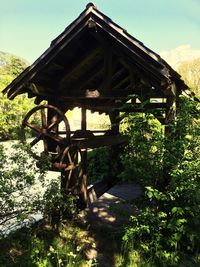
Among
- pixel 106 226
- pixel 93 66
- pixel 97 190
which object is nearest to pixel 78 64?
pixel 93 66

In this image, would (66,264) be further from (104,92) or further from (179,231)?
(104,92)

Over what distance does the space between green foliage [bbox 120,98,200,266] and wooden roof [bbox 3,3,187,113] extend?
89 cm

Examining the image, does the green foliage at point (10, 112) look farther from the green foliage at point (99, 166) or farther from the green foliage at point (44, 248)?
the green foliage at point (44, 248)

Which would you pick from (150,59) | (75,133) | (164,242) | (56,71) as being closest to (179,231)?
(164,242)

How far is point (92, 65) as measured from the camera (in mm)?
8398

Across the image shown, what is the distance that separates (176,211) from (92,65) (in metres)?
4.45

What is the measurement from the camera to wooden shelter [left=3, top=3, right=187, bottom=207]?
6.37m

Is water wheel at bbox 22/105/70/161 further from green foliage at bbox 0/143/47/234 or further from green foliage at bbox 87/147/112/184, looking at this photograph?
green foliage at bbox 87/147/112/184

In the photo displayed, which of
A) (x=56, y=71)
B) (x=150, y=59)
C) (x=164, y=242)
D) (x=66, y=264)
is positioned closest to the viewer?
(x=66, y=264)

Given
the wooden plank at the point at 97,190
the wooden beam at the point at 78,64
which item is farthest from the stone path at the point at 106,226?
the wooden beam at the point at 78,64

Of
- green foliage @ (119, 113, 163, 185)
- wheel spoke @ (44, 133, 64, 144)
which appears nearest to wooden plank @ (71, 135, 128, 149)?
wheel spoke @ (44, 133, 64, 144)

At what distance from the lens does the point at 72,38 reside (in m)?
6.72

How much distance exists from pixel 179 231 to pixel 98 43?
4.40 m

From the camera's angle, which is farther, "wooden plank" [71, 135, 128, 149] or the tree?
the tree
